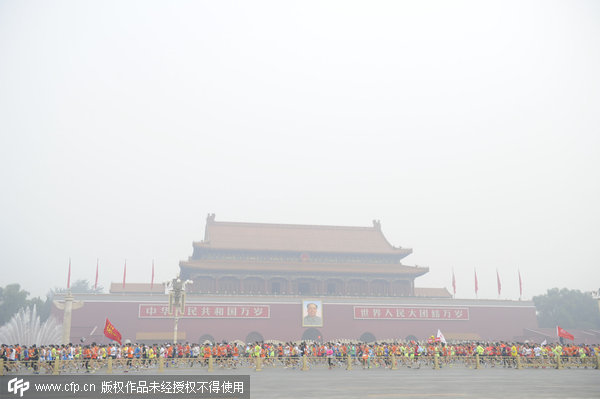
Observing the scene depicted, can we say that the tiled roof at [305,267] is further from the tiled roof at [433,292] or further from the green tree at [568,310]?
the green tree at [568,310]

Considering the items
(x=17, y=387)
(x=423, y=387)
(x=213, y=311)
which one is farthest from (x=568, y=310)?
(x=17, y=387)

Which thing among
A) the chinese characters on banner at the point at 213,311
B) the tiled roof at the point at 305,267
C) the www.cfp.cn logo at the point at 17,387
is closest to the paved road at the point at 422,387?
the www.cfp.cn logo at the point at 17,387

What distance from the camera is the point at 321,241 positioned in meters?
42.0

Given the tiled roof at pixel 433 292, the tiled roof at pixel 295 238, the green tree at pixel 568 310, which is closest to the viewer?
the tiled roof at pixel 295 238

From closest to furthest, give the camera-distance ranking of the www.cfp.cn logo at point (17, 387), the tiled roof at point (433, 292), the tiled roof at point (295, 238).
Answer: the www.cfp.cn logo at point (17, 387), the tiled roof at point (295, 238), the tiled roof at point (433, 292)

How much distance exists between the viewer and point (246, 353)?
2116 cm

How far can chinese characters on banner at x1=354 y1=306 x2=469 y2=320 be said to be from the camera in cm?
3569

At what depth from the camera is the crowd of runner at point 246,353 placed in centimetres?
1752

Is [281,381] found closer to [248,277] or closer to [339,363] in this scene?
[339,363]

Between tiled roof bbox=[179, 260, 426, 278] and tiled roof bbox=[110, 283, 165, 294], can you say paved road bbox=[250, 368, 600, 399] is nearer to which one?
tiled roof bbox=[179, 260, 426, 278]

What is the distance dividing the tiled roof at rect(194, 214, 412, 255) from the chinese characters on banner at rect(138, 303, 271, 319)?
5.80 meters

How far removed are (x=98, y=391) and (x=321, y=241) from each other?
32.3m

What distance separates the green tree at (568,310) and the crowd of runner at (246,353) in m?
28.0

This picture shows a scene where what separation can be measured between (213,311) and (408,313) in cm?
1439
